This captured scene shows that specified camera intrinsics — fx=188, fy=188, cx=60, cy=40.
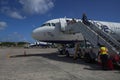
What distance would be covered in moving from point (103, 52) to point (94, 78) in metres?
3.59

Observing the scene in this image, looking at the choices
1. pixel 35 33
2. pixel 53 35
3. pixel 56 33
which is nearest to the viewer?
pixel 56 33

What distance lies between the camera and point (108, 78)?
9203 millimetres

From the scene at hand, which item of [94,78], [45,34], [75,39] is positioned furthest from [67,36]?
[94,78]

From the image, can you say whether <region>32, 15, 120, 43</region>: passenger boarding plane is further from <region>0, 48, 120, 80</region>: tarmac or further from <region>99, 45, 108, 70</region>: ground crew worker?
<region>99, 45, 108, 70</region>: ground crew worker

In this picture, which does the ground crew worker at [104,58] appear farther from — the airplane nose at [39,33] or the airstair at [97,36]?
the airplane nose at [39,33]

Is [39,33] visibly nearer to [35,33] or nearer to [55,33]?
[35,33]

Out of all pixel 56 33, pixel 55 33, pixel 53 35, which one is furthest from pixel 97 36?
pixel 53 35

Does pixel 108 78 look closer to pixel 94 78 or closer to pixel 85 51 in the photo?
pixel 94 78

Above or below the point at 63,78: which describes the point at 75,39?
above

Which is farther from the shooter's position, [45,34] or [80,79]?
[45,34]

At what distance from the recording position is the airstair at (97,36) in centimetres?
1383

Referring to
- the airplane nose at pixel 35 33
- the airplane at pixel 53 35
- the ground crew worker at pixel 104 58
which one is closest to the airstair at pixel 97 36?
the ground crew worker at pixel 104 58

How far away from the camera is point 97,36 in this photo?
14.9 m

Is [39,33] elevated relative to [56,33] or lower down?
elevated
